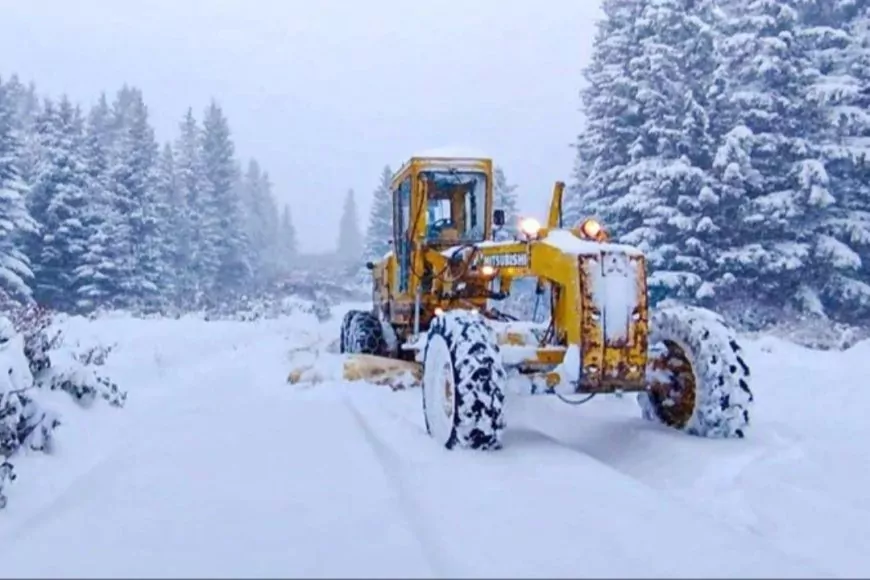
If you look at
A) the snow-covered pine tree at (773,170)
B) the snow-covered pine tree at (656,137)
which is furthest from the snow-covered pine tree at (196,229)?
the snow-covered pine tree at (773,170)

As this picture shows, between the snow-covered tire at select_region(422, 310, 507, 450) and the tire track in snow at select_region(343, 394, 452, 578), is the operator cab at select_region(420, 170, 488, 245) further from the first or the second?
the snow-covered tire at select_region(422, 310, 507, 450)

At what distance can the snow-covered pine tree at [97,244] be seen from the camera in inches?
1326

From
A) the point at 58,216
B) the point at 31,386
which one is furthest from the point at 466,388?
the point at 58,216

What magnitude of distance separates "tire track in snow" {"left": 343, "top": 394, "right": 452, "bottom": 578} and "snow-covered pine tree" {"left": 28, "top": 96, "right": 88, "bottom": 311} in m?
29.9

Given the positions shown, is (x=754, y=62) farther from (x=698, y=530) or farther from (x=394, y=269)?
(x=698, y=530)

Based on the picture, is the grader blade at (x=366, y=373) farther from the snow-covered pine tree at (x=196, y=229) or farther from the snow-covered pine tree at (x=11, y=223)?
the snow-covered pine tree at (x=196, y=229)

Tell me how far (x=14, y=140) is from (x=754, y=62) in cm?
2720

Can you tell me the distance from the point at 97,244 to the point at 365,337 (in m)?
25.2

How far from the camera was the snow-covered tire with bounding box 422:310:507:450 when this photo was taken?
6.11 m

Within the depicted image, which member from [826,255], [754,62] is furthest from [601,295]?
[754,62]

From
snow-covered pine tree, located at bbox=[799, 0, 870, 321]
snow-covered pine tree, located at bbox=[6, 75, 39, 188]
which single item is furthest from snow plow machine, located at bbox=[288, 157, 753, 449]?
snow-covered pine tree, located at bbox=[6, 75, 39, 188]

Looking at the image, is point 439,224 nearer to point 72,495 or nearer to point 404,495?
point 404,495

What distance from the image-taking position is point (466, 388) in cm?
618

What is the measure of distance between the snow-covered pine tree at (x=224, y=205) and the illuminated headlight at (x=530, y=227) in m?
45.9
